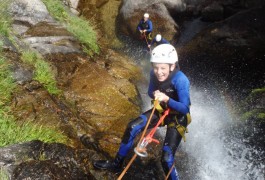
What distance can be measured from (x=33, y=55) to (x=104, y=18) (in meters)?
8.03

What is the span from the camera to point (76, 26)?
38.6 ft

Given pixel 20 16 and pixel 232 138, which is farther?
pixel 20 16

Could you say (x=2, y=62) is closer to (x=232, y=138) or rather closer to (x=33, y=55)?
(x=33, y=55)

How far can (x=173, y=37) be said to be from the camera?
13.9 m

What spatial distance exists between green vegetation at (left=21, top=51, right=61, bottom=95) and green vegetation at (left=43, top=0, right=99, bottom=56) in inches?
109

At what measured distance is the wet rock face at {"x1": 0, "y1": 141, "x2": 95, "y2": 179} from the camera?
3.84m

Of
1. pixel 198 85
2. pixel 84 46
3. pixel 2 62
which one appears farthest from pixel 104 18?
pixel 2 62

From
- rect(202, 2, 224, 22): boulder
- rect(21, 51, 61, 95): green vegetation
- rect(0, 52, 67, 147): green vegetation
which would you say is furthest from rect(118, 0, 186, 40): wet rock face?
rect(0, 52, 67, 147): green vegetation

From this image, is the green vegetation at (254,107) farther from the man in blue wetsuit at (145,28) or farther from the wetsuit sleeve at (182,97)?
the man in blue wetsuit at (145,28)

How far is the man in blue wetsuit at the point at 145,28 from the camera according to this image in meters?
12.7

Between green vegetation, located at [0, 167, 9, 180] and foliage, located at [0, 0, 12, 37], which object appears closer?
green vegetation, located at [0, 167, 9, 180]

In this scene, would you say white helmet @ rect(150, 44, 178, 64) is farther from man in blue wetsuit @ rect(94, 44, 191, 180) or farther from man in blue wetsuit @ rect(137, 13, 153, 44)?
man in blue wetsuit @ rect(137, 13, 153, 44)

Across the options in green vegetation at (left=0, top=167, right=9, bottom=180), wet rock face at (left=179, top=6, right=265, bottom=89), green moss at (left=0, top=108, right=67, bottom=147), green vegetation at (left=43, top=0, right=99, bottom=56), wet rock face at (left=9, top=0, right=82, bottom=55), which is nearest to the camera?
green vegetation at (left=0, top=167, right=9, bottom=180)

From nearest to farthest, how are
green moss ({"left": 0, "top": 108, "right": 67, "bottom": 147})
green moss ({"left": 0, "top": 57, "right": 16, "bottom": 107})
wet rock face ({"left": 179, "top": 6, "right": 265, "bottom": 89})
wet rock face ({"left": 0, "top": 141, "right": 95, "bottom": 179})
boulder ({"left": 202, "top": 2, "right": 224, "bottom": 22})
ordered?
wet rock face ({"left": 0, "top": 141, "right": 95, "bottom": 179})
green moss ({"left": 0, "top": 108, "right": 67, "bottom": 147})
green moss ({"left": 0, "top": 57, "right": 16, "bottom": 107})
wet rock face ({"left": 179, "top": 6, "right": 265, "bottom": 89})
boulder ({"left": 202, "top": 2, "right": 224, "bottom": 22})
